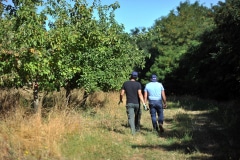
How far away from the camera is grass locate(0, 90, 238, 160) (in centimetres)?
702

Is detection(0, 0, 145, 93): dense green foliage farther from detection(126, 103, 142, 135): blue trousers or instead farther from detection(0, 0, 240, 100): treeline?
detection(126, 103, 142, 135): blue trousers

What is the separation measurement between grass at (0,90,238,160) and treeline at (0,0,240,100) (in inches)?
36.1

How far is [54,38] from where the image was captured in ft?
27.6

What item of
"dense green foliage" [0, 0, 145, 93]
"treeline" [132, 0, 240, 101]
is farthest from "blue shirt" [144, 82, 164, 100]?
"treeline" [132, 0, 240, 101]

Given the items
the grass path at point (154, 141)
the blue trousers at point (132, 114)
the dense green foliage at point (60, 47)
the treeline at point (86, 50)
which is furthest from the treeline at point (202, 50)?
the blue trousers at point (132, 114)

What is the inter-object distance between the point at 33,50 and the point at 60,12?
4.91m

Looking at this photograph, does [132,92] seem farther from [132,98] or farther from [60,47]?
[60,47]

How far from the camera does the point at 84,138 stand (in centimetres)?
818

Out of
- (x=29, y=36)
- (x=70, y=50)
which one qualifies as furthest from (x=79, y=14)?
(x=29, y=36)

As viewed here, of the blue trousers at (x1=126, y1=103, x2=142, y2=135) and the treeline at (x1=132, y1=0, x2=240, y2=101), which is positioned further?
the treeline at (x1=132, y1=0, x2=240, y2=101)

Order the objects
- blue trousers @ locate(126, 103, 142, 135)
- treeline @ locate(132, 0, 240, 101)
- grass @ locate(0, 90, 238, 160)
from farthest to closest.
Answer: treeline @ locate(132, 0, 240, 101) < blue trousers @ locate(126, 103, 142, 135) < grass @ locate(0, 90, 238, 160)

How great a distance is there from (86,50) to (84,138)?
4.14 metres

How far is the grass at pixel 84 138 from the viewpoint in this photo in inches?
276

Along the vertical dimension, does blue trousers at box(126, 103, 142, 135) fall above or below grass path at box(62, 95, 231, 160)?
above
